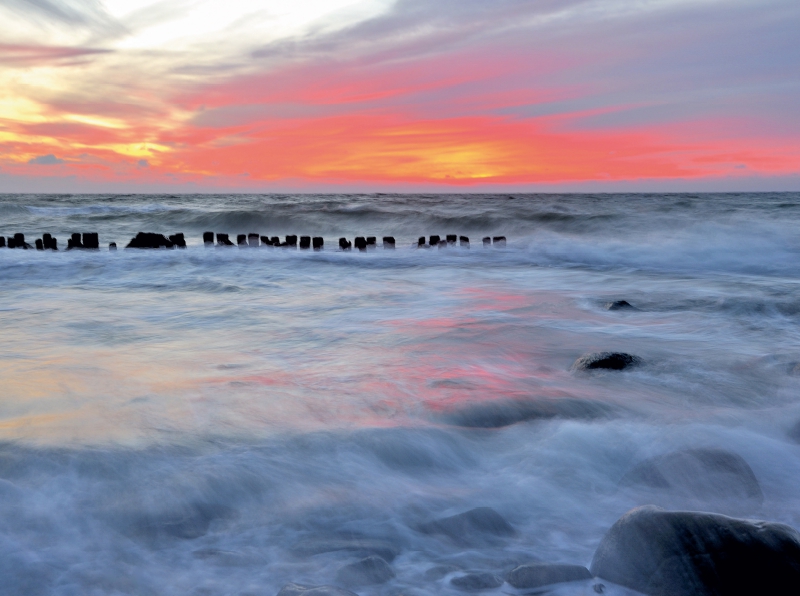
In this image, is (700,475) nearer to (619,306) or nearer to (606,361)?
(606,361)

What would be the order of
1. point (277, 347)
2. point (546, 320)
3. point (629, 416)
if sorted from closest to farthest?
1. point (629, 416)
2. point (277, 347)
3. point (546, 320)

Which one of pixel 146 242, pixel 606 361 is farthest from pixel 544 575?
pixel 146 242

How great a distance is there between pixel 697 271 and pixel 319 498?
1156cm

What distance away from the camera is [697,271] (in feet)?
40.2

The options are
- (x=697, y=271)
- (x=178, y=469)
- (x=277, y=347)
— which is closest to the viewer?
(x=178, y=469)

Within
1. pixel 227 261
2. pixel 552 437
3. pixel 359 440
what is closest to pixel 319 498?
pixel 359 440

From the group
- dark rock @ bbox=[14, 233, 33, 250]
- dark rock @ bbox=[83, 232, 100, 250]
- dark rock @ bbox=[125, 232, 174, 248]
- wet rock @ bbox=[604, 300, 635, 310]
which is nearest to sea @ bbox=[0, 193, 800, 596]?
wet rock @ bbox=[604, 300, 635, 310]

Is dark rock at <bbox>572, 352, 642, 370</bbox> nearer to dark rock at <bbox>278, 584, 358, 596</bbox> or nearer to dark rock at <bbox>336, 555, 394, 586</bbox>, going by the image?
dark rock at <bbox>336, 555, 394, 586</bbox>

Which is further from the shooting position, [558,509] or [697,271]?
[697,271]

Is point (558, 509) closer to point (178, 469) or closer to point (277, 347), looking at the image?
point (178, 469)

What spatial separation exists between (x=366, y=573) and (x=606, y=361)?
3.21 meters

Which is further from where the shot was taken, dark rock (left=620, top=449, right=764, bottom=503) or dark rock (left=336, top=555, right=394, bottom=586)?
dark rock (left=620, top=449, right=764, bottom=503)

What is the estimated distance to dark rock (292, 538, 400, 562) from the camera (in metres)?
2.42

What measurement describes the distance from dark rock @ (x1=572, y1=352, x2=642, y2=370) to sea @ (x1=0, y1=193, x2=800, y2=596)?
81 mm
